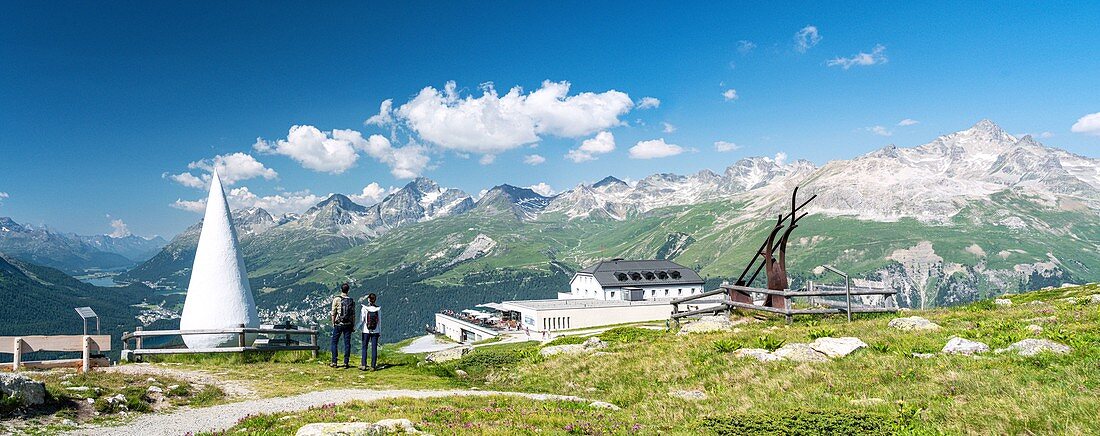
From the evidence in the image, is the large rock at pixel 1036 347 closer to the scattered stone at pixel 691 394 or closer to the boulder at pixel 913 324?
the boulder at pixel 913 324

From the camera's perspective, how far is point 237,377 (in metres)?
20.5

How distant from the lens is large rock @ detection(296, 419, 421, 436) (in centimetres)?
994

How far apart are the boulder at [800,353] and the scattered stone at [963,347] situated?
3112mm

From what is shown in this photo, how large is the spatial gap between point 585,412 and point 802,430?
5216 millimetres

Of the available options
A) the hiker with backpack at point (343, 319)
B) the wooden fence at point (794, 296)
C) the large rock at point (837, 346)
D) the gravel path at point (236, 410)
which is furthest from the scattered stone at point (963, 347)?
the hiker with backpack at point (343, 319)

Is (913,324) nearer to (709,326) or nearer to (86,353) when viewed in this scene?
(709,326)

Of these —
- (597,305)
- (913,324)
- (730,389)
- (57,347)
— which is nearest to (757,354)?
(730,389)

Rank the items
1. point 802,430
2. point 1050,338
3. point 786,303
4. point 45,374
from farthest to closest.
Result: point 786,303
point 45,374
point 1050,338
point 802,430

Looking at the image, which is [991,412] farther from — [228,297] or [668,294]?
[668,294]

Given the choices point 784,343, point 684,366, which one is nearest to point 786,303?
point 784,343

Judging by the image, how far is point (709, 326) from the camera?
2838 cm

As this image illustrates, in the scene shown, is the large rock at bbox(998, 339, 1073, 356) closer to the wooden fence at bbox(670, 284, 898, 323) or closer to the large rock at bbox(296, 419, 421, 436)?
the wooden fence at bbox(670, 284, 898, 323)

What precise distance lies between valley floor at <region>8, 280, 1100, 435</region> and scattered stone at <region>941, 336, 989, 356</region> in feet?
1.41

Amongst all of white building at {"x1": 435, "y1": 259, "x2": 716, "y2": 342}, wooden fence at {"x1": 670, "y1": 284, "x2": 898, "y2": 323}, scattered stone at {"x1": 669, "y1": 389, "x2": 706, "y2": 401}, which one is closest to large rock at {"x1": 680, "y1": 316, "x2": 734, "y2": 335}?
wooden fence at {"x1": 670, "y1": 284, "x2": 898, "y2": 323}
